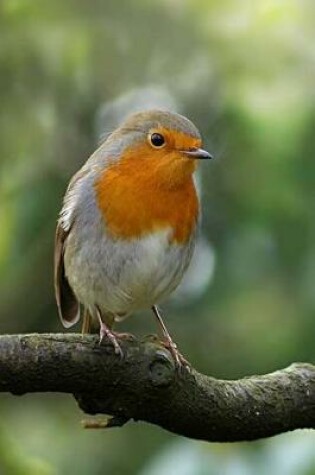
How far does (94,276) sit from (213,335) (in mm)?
967

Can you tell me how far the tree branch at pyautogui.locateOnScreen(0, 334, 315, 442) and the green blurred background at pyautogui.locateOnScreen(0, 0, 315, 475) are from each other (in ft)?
1.59

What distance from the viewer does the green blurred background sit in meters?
4.55

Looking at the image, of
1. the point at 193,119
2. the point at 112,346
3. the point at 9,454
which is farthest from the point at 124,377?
the point at 193,119

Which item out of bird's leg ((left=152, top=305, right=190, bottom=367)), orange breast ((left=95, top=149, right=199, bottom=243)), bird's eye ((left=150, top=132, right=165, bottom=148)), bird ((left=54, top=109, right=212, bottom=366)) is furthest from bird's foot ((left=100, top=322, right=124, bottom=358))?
bird's eye ((left=150, top=132, right=165, bottom=148))

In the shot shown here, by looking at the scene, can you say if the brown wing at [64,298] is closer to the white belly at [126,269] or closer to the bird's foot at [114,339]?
the white belly at [126,269]

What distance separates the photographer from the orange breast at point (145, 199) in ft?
13.8

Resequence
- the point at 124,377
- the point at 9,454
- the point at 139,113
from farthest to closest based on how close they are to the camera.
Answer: the point at 139,113 < the point at 9,454 < the point at 124,377

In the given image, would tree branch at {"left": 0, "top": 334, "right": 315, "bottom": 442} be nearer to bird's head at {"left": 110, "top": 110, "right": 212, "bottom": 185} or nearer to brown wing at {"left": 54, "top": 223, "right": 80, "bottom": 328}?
bird's head at {"left": 110, "top": 110, "right": 212, "bottom": 185}

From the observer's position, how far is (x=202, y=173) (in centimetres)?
517

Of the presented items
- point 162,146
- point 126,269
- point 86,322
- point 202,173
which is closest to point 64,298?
point 86,322

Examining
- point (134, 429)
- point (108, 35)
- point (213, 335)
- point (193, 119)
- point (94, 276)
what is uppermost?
point (108, 35)

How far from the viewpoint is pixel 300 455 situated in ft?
12.5

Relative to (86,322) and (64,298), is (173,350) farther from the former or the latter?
(86,322)

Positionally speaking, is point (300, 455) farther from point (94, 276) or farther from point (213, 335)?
point (213, 335)
